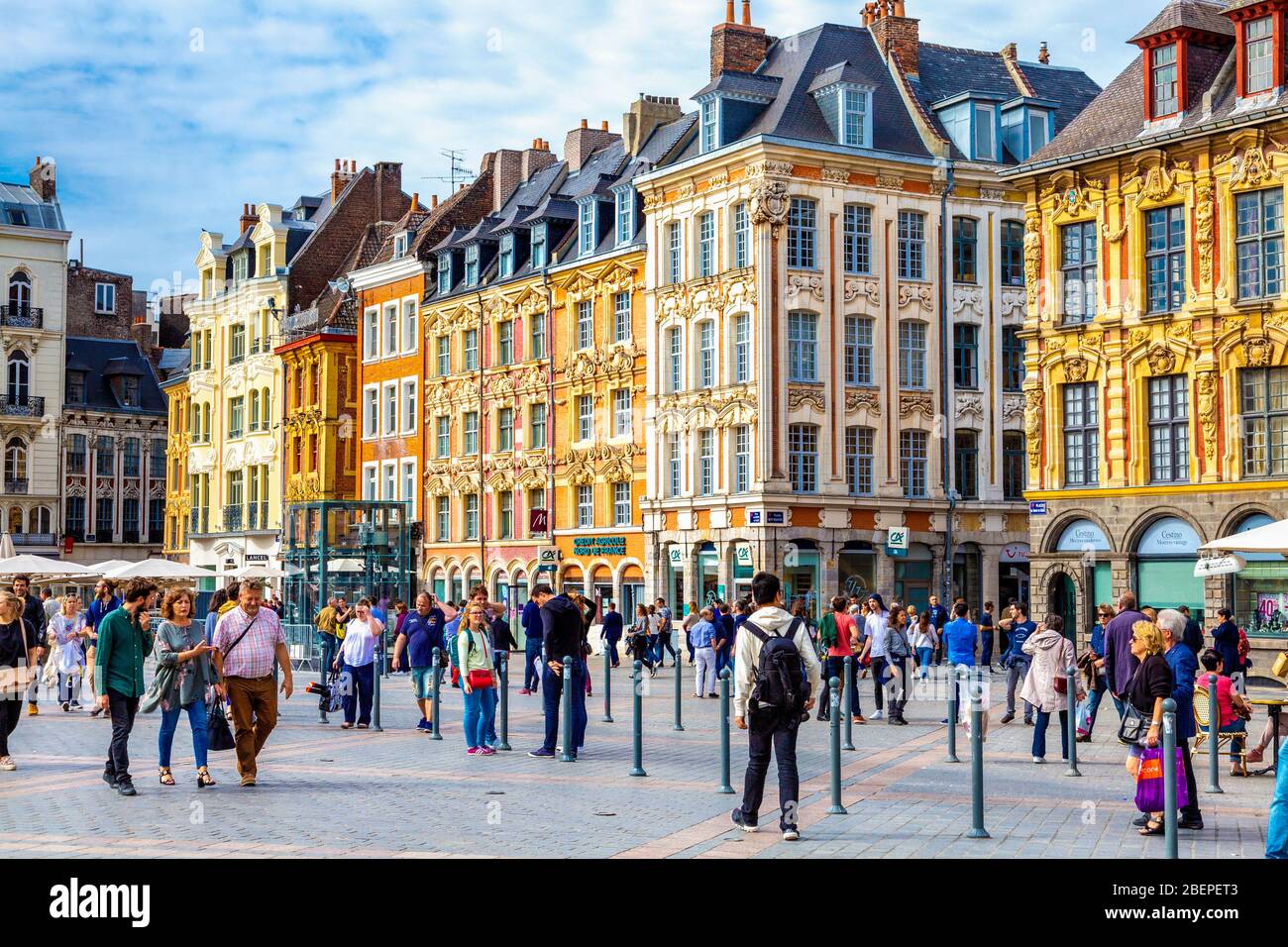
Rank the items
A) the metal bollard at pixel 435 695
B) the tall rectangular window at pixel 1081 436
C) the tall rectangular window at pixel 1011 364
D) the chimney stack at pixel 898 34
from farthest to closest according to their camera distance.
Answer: the chimney stack at pixel 898 34 → the tall rectangular window at pixel 1011 364 → the tall rectangular window at pixel 1081 436 → the metal bollard at pixel 435 695

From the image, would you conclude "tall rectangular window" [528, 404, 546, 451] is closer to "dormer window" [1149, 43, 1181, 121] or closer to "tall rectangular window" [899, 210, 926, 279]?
"tall rectangular window" [899, 210, 926, 279]

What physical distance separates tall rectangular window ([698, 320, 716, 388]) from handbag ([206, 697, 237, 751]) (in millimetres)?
30487

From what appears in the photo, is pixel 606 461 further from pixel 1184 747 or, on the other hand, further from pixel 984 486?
pixel 1184 747

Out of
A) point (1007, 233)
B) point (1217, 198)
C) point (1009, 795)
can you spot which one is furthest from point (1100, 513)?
point (1009, 795)

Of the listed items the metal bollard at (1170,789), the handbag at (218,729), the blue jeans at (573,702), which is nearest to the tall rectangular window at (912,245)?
the blue jeans at (573,702)

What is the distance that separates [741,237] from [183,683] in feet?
101

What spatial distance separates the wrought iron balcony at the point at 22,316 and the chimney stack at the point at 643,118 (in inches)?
1369

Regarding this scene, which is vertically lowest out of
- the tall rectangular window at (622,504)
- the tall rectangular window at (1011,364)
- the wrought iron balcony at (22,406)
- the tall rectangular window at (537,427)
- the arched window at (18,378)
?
the tall rectangular window at (622,504)

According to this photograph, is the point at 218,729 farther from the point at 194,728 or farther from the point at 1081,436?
the point at 1081,436

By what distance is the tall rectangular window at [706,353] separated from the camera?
147 feet

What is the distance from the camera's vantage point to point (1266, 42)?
1297 inches

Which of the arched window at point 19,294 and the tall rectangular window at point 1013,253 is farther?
the arched window at point 19,294

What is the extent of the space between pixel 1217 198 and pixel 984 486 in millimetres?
14341

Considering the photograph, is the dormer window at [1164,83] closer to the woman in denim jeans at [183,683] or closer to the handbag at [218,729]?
the woman in denim jeans at [183,683]
